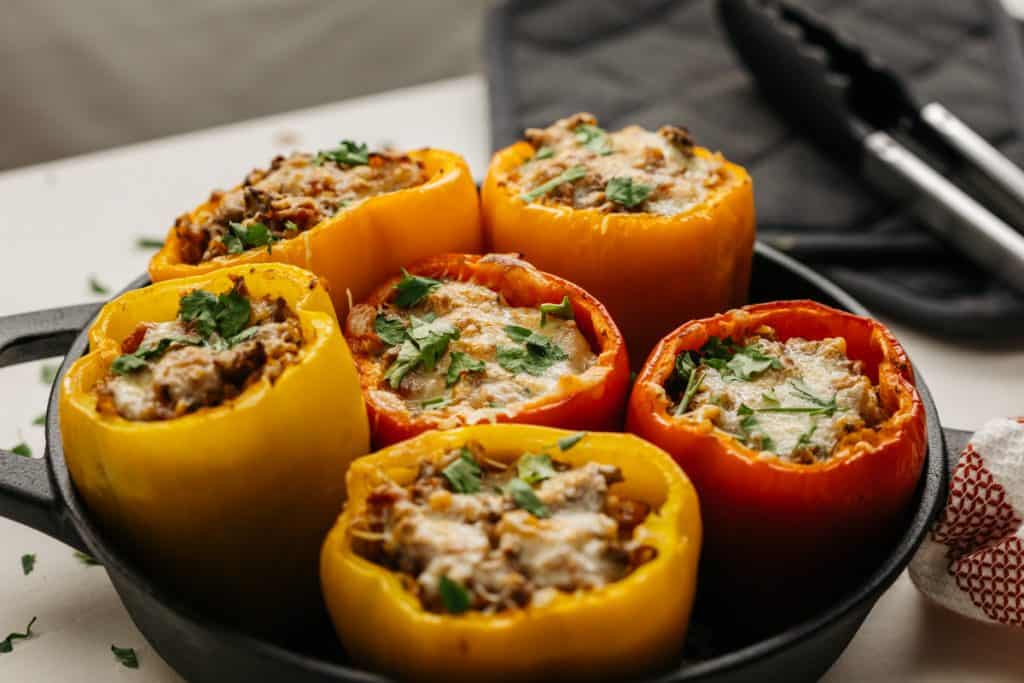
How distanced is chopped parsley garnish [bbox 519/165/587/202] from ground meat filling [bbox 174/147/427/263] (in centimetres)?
15

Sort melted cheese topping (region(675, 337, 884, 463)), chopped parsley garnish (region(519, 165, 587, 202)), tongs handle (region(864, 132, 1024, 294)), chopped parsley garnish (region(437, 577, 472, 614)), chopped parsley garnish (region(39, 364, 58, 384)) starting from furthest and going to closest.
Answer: tongs handle (region(864, 132, 1024, 294))
chopped parsley garnish (region(39, 364, 58, 384))
chopped parsley garnish (region(519, 165, 587, 202))
melted cheese topping (region(675, 337, 884, 463))
chopped parsley garnish (region(437, 577, 472, 614))

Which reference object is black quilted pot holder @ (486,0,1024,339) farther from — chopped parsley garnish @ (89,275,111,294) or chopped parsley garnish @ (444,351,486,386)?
chopped parsley garnish @ (444,351,486,386)

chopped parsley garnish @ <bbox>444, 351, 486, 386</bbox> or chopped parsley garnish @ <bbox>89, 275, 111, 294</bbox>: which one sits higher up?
chopped parsley garnish @ <bbox>444, 351, 486, 386</bbox>

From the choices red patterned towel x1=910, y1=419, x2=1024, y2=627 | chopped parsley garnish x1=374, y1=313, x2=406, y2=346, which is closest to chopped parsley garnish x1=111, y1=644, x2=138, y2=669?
chopped parsley garnish x1=374, y1=313, x2=406, y2=346

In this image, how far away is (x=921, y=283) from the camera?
2053 millimetres

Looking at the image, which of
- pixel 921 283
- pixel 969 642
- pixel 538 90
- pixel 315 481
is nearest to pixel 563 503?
pixel 315 481

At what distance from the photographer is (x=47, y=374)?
1817 mm

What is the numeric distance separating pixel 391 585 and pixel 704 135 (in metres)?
1.60

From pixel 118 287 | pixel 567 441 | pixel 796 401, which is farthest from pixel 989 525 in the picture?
pixel 118 287

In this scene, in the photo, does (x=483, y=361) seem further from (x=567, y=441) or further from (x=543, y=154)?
(x=543, y=154)

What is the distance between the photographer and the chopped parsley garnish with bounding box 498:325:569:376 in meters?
1.33

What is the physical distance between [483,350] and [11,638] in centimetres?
62

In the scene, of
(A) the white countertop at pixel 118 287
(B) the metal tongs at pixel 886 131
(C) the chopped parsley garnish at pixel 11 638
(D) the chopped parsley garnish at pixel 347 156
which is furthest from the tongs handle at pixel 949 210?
(C) the chopped parsley garnish at pixel 11 638

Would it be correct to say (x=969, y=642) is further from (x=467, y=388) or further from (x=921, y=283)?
(x=921, y=283)
